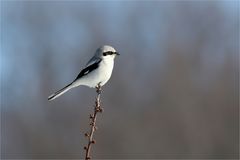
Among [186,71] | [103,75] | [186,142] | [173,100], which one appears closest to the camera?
[103,75]

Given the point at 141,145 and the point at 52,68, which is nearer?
the point at 141,145

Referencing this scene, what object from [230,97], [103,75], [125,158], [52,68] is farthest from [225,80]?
[103,75]

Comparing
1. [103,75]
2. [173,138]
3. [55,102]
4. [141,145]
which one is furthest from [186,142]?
[103,75]

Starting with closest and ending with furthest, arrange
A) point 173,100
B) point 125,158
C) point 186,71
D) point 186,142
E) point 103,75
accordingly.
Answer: point 103,75 < point 125,158 < point 186,142 < point 173,100 < point 186,71

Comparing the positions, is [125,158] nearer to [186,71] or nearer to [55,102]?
[55,102]

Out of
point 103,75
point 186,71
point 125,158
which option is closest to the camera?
point 103,75

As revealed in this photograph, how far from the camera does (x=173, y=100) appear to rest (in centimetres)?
1694

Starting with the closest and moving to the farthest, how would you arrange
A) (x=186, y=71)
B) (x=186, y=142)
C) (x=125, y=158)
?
(x=125, y=158), (x=186, y=142), (x=186, y=71)

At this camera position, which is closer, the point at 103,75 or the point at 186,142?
the point at 103,75

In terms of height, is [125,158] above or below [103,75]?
below

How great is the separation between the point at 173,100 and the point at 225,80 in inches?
75.3

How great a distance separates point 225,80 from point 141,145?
4.40 metres

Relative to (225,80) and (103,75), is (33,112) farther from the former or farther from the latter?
(103,75)

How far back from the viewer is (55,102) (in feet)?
54.0
